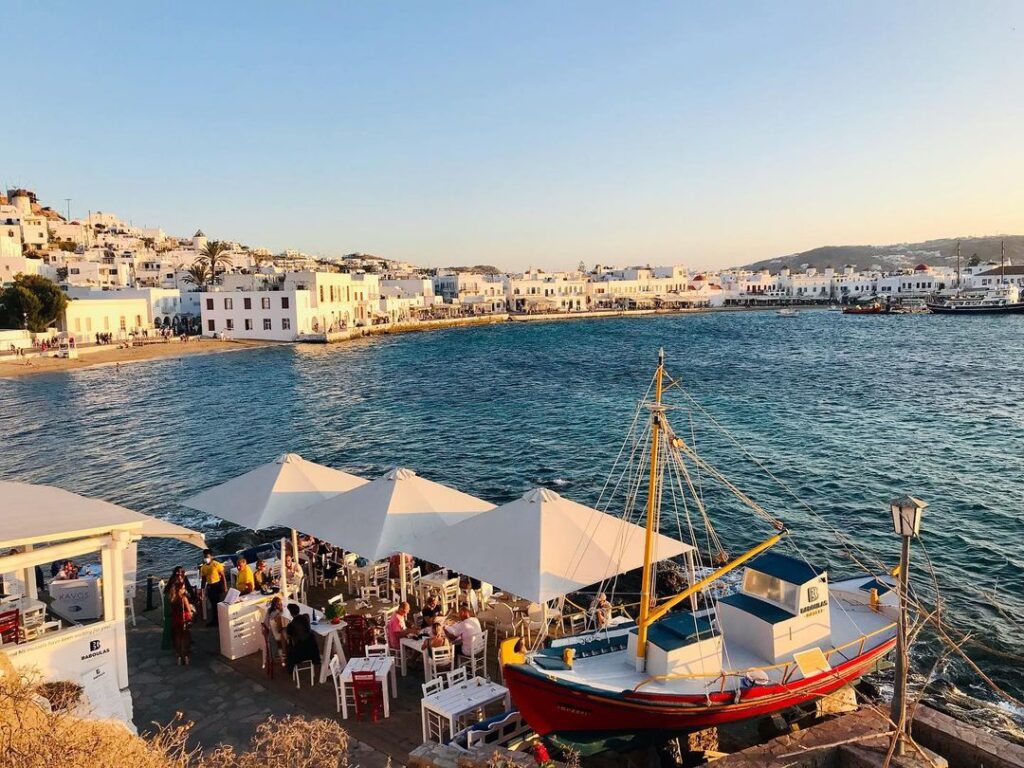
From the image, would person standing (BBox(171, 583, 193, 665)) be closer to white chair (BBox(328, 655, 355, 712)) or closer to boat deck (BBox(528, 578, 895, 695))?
white chair (BBox(328, 655, 355, 712))

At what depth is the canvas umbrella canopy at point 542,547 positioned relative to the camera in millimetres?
8367

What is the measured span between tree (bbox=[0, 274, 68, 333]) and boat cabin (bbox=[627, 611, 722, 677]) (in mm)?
70626

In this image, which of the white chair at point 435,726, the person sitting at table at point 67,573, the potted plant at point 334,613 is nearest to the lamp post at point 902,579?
the white chair at point 435,726

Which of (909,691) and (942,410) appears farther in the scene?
(942,410)

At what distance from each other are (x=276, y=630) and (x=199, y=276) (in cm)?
9679

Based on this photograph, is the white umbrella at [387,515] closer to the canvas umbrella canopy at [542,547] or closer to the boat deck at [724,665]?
the canvas umbrella canopy at [542,547]

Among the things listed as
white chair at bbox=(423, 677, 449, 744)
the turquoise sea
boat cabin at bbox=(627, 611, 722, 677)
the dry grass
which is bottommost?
the turquoise sea

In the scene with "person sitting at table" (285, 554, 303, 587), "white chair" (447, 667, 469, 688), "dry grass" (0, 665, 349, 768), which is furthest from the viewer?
"person sitting at table" (285, 554, 303, 587)

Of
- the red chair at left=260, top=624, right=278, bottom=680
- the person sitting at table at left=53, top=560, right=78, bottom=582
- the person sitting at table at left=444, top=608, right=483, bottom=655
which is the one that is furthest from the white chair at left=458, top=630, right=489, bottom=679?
the person sitting at table at left=53, top=560, right=78, bottom=582

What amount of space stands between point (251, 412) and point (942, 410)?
36642 mm

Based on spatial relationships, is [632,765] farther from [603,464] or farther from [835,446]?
[835,446]

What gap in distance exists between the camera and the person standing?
916cm

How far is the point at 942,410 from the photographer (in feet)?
118

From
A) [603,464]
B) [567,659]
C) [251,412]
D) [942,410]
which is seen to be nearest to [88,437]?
[251,412]
